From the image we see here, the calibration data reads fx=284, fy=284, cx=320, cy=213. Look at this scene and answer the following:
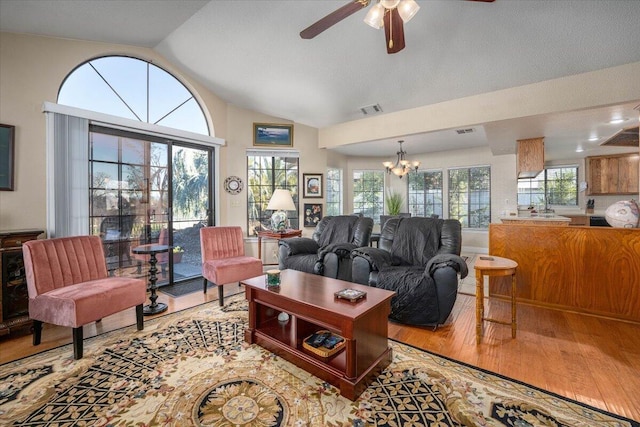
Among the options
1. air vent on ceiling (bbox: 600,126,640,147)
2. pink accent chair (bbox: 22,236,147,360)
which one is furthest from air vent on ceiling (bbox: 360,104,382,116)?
pink accent chair (bbox: 22,236,147,360)

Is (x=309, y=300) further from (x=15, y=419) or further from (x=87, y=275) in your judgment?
(x=87, y=275)

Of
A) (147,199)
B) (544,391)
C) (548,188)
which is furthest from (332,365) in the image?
(548,188)

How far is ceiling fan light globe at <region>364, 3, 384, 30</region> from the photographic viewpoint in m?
1.91

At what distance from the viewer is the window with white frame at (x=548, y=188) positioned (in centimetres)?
668

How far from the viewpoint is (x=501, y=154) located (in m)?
6.36

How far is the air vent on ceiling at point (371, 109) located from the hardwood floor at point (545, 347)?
3041mm

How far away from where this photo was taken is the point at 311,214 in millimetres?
5504

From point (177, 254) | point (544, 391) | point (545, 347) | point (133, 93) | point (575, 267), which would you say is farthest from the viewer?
point (177, 254)

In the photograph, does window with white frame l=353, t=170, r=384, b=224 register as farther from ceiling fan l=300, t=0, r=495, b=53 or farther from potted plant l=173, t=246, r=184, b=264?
ceiling fan l=300, t=0, r=495, b=53

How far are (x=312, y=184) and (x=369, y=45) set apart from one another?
9.10 feet

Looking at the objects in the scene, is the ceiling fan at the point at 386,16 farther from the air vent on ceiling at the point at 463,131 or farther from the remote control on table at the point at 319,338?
the air vent on ceiling at the point at 463,131

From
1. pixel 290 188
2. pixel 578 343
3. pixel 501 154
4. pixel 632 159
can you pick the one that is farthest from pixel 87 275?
pixel 632 159

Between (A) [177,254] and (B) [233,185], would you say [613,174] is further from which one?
(A) [177,254]

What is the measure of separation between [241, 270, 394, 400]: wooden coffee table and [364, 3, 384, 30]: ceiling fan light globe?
195 cm
